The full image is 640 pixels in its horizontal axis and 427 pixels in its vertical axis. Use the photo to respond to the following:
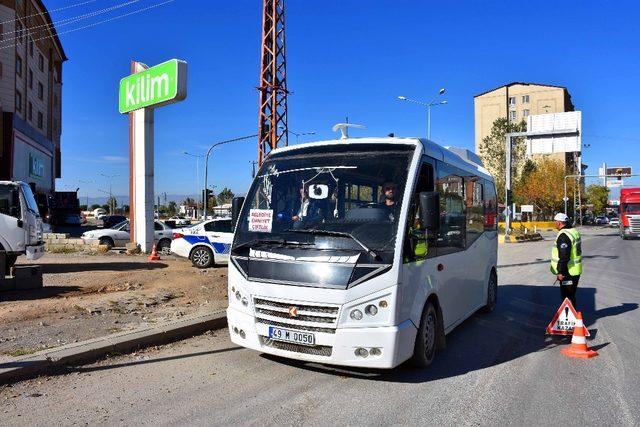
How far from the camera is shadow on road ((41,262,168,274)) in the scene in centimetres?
1364

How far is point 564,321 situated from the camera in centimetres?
713

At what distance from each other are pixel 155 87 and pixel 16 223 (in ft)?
23.8

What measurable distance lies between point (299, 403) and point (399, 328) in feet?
3.77

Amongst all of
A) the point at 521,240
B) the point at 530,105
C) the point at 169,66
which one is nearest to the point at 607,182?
the point at 530,105

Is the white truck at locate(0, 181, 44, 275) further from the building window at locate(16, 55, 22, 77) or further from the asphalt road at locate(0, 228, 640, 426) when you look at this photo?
the building window at locate(16, 55, 22, 77)

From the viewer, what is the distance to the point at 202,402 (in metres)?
4.69

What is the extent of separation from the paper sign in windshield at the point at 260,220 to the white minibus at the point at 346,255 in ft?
0.04

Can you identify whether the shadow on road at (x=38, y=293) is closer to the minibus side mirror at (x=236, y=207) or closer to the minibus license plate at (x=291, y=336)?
the minibus side mirror at (x=236, y=207)

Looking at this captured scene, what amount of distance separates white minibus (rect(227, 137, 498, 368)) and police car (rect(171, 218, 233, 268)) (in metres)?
8.80

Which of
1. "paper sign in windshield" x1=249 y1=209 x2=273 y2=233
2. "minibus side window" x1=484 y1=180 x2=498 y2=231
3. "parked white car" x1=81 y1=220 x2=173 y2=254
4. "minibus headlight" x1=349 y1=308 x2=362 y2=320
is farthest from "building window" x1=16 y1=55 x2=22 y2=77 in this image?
"minibus headlight" x1=349 y1=308 x2=362 y2=320

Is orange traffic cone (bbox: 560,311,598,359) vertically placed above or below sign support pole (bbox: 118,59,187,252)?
below

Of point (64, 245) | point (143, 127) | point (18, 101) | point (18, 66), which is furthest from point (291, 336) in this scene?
point (18, 66)

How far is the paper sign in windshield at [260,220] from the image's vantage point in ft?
→ 18.9

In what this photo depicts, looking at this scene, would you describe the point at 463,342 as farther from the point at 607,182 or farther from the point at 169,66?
the point at 607,182
